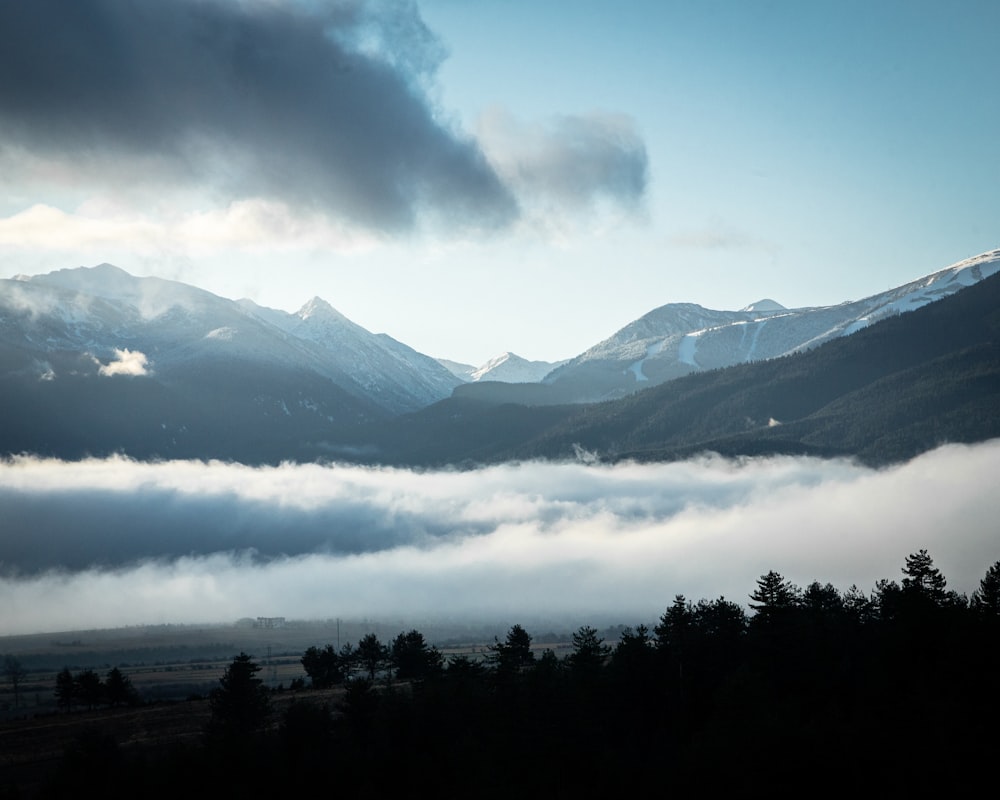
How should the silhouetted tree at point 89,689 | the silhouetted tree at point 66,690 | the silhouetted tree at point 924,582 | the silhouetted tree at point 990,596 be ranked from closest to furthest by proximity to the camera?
the silhouetted tree at point 990,596, the silhouetted tree at point 924,582, the silhouetted tree at point 89,689, the silhouetted tree at point 66,690

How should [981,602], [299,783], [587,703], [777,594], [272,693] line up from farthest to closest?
[272,693], [777,594], [981,602], [587,703], [299,783]

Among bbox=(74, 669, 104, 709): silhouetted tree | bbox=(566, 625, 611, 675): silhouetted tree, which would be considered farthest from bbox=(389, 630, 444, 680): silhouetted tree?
bbox=(74, 669, 104, 709): silhouetted tree

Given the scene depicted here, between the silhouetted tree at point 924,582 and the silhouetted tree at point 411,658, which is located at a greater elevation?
the silhouetted tree at point 924,582

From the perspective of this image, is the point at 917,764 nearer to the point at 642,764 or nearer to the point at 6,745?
the point at 642,764

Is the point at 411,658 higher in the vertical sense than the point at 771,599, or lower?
lower

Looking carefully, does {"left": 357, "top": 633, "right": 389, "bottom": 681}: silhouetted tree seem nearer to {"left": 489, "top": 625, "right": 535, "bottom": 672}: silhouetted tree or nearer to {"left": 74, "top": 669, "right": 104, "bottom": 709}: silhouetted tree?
{"left": 489, "top": 625, "right": 535, "bottom": 672}: silhouetted tree

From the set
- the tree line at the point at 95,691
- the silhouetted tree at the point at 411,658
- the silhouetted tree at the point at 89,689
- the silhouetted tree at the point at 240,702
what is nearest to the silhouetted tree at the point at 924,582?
the silhouetted tree at the point at 411,658

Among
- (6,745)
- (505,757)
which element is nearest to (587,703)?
(505,757)

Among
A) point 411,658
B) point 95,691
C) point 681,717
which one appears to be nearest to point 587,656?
point 681,717

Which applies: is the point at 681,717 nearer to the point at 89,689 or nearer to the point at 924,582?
the point at 924,582

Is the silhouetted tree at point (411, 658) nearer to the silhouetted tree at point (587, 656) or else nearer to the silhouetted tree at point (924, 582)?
the silhouetted tree at point (587, 656)

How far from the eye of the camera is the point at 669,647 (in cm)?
12069

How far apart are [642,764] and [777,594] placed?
139ft

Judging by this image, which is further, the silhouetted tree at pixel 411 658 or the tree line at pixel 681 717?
the silhouetted tree at pixel 411 658
